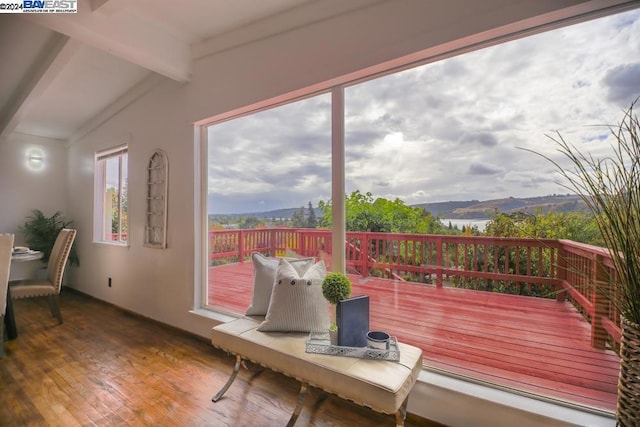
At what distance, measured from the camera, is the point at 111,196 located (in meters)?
4.51

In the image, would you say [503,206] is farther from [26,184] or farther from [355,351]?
[26,184]

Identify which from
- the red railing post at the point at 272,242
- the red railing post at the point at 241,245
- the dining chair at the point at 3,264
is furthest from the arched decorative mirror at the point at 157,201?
the red railing post at the point at 272,242

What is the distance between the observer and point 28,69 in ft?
10.3

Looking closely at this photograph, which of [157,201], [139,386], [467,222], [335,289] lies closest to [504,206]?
[467,222]

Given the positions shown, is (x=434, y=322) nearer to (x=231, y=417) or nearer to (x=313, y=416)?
(x=313, y=416)

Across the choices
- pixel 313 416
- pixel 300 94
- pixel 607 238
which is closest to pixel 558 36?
pixel 607 238

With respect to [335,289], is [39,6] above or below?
above

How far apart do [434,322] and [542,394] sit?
607 millimetres

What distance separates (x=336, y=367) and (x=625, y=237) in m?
1.35

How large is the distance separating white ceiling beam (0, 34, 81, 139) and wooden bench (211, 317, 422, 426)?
273 centimetres

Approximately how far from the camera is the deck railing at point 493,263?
1465 mm

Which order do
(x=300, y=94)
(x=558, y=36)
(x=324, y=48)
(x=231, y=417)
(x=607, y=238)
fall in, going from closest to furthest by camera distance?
1. (x=607, y=238)
2. (x=558, y=36)
3. (x=231, y=417)
4. (x=324, y=48)
5. (x=300, y=94)

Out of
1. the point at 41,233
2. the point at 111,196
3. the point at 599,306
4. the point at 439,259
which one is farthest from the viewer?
the point at 41,233

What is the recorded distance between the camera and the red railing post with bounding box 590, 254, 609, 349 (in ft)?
4.66
